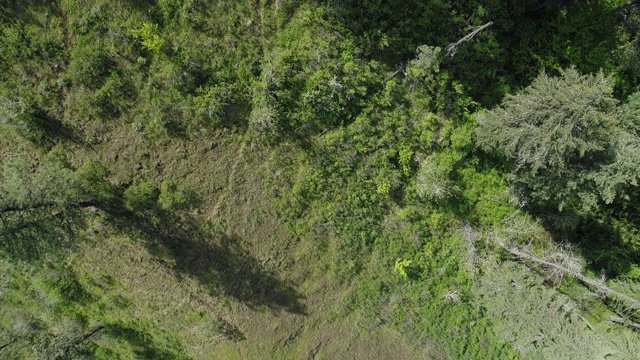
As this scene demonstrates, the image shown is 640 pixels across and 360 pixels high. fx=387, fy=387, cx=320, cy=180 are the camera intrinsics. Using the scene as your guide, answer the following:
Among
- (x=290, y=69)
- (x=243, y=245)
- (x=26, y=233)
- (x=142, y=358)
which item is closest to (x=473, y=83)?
(x=290, y=69)

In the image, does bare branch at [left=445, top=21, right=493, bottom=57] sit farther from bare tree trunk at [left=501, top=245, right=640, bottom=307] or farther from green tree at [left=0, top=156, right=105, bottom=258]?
green tree at [left=0, top=156, right=105, bottom=258]

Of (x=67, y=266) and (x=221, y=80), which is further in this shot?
(x=67, y=266)

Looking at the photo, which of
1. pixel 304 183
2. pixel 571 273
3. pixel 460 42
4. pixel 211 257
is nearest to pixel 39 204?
pixel 211 257

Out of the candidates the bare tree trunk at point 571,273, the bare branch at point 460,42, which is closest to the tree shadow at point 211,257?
the bare tree trunk at point 571,273

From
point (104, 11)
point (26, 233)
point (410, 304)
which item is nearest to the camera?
point (26, 233)

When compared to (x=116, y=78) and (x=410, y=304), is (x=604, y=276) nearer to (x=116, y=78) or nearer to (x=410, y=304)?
(x=410, y=304)

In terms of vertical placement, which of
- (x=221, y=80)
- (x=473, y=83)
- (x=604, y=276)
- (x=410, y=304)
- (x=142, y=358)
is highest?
(x=473, y=83)

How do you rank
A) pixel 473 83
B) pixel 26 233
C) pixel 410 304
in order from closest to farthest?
pixel 26 233
pixel 473 83
pixel 410 304
